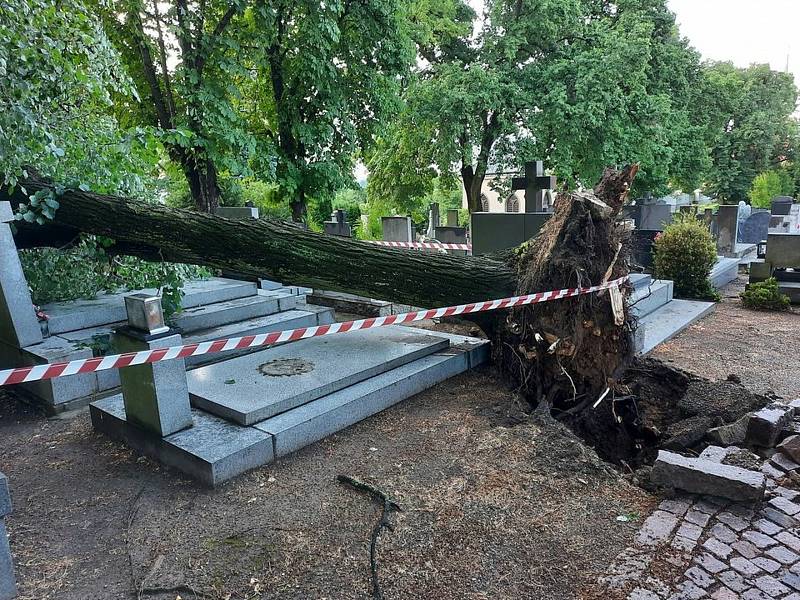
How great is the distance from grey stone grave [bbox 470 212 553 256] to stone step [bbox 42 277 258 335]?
12.3 feet

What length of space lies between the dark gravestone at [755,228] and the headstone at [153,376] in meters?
17.2

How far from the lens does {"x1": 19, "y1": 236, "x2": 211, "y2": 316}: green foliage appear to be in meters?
6.05

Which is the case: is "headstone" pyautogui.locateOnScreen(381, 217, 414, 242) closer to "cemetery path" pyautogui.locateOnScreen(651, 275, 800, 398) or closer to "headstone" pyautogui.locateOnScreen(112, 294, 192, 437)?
"cemetery path" pyautogui.locateOnScreen(651, 275, 800, 398)

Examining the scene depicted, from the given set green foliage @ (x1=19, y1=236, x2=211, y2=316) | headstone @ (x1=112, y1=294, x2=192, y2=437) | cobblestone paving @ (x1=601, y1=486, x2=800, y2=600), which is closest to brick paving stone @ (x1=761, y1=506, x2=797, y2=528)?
cobblestone paving @ (x1=601, y1=486, x2=800, y2=600)

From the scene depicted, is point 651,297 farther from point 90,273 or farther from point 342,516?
point 90,273

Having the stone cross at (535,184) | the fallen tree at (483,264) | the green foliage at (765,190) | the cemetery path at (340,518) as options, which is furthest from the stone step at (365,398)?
the green foliage at (765,190)

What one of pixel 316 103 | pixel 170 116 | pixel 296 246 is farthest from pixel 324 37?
pixel 296 246

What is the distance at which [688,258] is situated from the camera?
348 inches

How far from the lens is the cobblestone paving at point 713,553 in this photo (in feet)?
8.00

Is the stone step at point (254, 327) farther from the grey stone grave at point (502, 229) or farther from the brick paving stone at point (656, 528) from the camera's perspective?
the brick paving stone at point (656, 528)

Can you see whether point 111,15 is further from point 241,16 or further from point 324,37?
point 324,37

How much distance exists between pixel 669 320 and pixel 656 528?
5315 millimetres

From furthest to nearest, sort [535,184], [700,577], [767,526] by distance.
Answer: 1. [535,184]
2. [767,526]
3. [700,577]

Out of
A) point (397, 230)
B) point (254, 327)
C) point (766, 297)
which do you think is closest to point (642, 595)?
point (254, 327)
